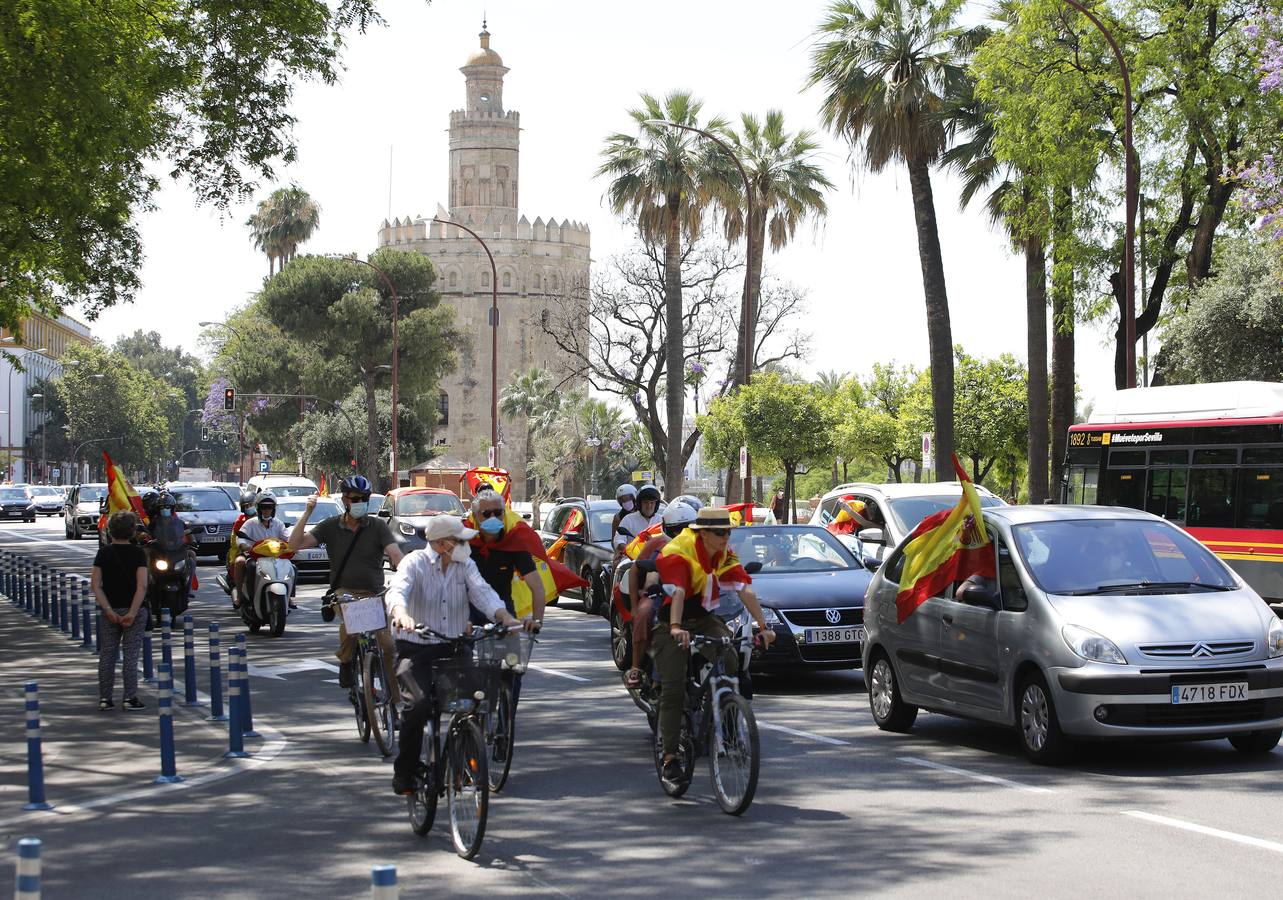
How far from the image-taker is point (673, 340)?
1716 inches

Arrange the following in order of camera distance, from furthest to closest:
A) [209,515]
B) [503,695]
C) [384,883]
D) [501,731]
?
[209,515]
[501,731]
[503,695]
[384,883]

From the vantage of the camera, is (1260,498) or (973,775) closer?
(973,775)

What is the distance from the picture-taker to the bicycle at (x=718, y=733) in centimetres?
838

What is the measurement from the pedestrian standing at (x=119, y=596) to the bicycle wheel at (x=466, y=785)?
6.34 m

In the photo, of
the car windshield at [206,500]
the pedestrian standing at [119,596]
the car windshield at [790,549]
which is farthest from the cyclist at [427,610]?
the car windshield at [206,500]

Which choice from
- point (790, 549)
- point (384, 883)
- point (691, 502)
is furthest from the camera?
point (790, 549)

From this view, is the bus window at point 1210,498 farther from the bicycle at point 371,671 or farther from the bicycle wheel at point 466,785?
the bicycle wheel at point 466,785

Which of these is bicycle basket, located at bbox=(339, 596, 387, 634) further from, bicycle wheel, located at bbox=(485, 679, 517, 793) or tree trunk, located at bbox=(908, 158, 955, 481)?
tree trunk, located at bbox=(908, 158, 955, 481)

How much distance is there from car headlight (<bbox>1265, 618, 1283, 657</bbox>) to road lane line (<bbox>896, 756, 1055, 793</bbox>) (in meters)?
1.70

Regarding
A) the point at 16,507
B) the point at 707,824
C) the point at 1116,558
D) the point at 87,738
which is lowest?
the point at 87,738

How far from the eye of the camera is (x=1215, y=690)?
9703 mm

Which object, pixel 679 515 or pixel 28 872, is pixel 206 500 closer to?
pixel 679 515

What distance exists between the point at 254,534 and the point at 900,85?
57.8 ft

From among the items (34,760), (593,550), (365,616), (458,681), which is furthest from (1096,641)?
(593,550)
